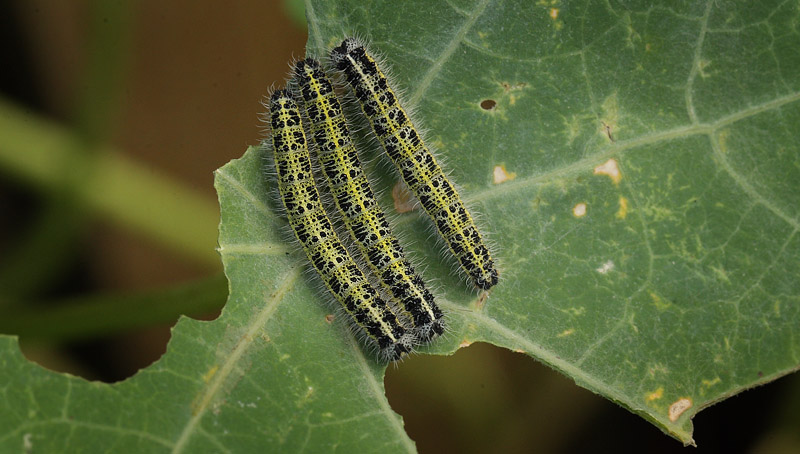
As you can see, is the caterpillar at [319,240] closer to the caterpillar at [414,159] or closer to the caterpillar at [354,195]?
the caterpillar at [354,195]

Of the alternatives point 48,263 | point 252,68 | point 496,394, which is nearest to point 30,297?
point 48,263

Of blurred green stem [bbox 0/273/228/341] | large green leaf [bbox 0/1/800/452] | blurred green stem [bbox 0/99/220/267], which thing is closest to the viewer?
large green leaf [bbox 0/1/800/452]

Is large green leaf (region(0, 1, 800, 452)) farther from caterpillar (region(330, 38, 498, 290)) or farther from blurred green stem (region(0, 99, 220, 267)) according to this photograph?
blurred green stem (region(0, 99, 220, 267))

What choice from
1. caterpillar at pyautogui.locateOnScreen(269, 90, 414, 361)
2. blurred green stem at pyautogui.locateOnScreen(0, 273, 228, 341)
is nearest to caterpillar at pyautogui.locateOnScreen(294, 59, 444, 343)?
caterpillar at pyautogui.locateOnScreen(269, 90, 414, 361)

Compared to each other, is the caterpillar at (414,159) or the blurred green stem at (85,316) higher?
the caterpillar at (414,159)

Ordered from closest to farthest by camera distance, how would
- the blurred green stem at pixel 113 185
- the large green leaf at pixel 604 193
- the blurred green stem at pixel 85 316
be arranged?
the large green leaf at pixel 604 193 → the blurred green stem at pixel 85 316 → the blurred green stem at pixel 113 185

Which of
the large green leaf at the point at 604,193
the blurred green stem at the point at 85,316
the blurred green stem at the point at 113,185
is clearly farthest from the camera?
the blurred green stem at the point at 113,185

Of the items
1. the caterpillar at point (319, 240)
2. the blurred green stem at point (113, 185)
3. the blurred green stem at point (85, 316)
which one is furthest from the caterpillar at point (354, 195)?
the blurred green stem at point (113, 185)

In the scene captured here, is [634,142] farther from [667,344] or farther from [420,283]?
[420,283]
